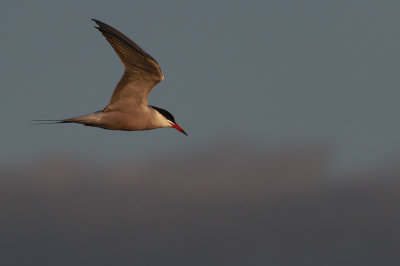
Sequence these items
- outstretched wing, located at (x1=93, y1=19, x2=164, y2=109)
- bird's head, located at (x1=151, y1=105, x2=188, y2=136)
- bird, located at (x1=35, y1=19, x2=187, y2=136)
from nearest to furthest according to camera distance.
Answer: outstretched wing, located at (x1=93, y1=19, x2=164, y2=109), bird, located at (x1=35, y1=19, x2=187, y2=136), bird's head, located at (x1=151, y1=105, x2=188, y2=136)

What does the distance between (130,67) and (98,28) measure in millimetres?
1393

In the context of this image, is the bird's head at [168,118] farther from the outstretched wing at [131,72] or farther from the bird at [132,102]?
the outstretched wing at [131,72]

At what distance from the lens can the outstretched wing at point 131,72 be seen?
13344 millimetres

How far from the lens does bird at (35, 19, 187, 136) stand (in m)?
14.1

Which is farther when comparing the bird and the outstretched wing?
the bird

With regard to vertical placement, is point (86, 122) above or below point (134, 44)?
below

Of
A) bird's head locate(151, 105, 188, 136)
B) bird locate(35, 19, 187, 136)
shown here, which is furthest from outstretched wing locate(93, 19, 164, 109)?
bird's head locate(151, 105, 188, 136)

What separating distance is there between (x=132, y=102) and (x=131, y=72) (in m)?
0.75

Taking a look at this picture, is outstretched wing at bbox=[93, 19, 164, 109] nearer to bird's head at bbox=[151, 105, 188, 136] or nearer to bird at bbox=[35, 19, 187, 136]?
bird at bbox=[35, 19, 187, 136]

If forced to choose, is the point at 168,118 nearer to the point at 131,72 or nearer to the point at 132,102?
the point at 132,102

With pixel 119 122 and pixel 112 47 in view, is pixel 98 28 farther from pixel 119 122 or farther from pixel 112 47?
pixel 119 122

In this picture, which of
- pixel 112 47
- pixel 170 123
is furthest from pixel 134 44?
pixel 170 123

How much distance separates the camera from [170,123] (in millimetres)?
15719

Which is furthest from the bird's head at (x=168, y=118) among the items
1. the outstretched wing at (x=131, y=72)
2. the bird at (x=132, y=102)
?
the outstretched wing at (x=131, y=72)
